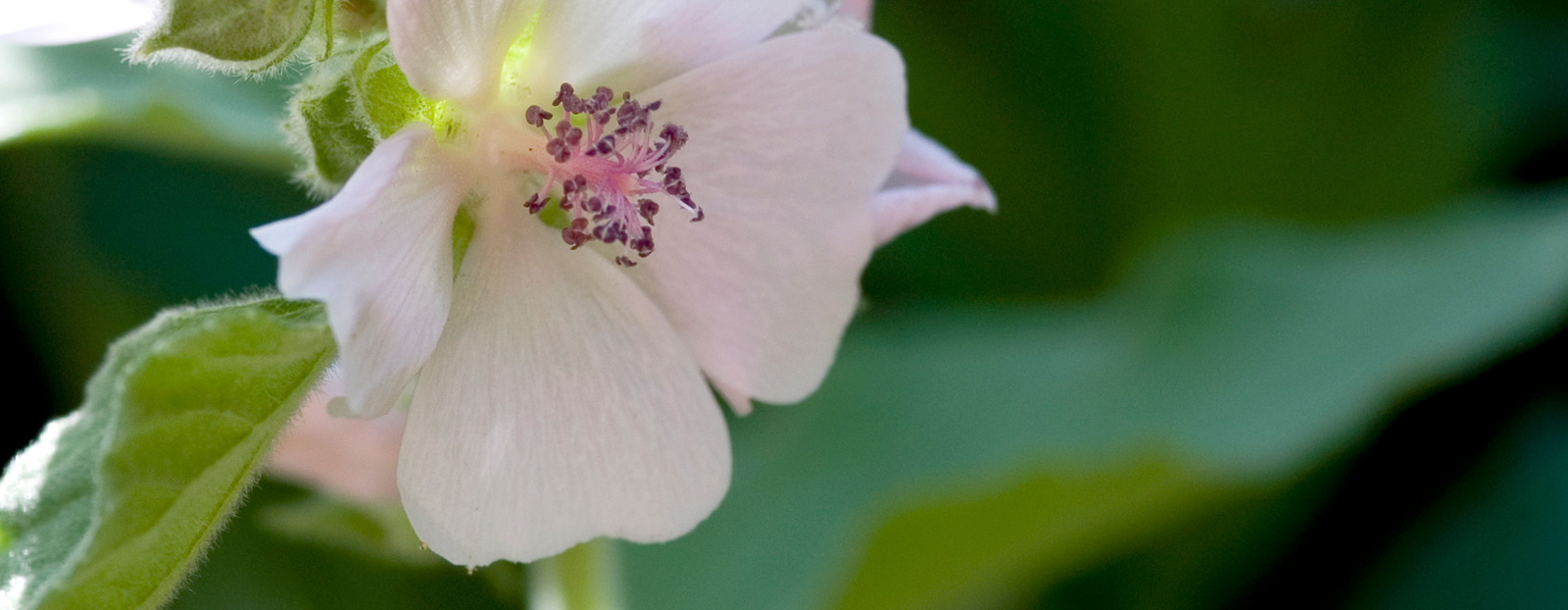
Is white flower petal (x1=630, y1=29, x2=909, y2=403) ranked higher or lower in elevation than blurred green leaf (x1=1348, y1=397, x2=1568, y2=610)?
higher

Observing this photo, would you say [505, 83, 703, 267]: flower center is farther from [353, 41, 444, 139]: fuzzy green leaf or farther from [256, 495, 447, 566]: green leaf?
[256, 495, 447, 566]: green leaf

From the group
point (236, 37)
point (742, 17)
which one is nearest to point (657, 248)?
point (742, 17)

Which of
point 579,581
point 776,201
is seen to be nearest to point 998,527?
point 579,581

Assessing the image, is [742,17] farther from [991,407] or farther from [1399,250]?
[1399,250]

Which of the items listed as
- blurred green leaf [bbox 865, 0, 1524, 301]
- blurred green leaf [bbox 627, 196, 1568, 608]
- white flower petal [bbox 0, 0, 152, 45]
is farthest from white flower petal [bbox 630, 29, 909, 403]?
blurred green leaf [bbox 865, 0, 1524, 301]

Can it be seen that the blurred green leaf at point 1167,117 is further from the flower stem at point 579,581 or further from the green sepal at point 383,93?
→ the green sepal at point 383,93
